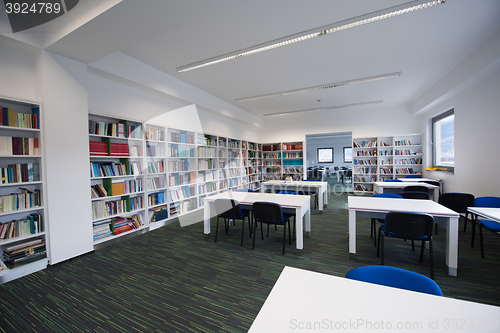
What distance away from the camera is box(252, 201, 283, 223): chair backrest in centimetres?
309

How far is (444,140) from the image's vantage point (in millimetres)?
6402

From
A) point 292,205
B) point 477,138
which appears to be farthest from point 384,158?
point 292,205

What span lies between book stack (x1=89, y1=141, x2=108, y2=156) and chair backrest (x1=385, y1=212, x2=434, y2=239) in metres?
4.41

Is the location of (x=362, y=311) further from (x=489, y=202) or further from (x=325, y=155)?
(x=325, y=155)

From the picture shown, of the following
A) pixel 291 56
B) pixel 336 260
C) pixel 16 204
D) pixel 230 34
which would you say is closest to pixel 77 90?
pixel 16 204

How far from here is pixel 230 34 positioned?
330cm

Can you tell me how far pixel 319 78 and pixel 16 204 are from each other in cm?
596

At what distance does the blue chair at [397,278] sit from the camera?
1134 mm

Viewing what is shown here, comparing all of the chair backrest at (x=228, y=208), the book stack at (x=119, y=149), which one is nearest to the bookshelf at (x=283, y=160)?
the chair backrest at (x=228, y=208)

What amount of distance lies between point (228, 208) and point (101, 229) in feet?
7.08

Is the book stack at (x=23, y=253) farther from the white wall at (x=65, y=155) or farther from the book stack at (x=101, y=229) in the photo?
the book stack at (x=101, y=229)

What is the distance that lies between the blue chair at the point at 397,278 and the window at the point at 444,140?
20.6 ft

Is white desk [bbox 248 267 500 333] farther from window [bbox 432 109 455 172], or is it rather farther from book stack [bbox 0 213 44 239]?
window [bbox 432 109 455 172]

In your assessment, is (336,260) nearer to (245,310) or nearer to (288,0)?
(245,310)
